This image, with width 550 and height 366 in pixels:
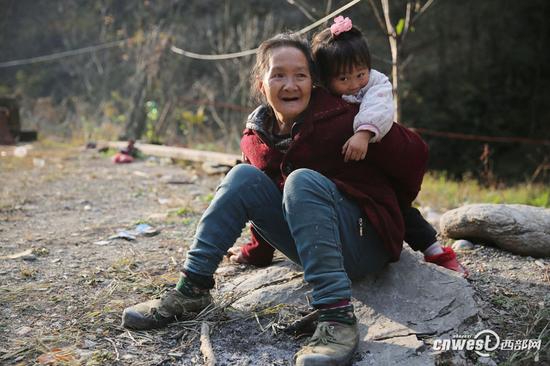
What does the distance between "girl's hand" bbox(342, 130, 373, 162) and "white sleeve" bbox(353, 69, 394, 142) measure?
0.02 metres

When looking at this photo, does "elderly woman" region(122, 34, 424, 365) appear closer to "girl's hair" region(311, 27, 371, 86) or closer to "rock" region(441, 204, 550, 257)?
"girl's hair" region(311, 27, 371, 86)

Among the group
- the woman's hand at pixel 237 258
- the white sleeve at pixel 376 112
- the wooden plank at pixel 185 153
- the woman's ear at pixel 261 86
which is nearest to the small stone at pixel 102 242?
the woman's hand at pixel 237 258

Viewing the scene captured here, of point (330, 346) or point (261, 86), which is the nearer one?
point (330, 346)

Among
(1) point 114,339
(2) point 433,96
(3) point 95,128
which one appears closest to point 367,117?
(1) point 114,339

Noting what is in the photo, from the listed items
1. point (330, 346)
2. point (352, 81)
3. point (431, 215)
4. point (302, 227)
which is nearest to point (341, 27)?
point (352, 81)

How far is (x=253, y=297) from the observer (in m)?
2.08

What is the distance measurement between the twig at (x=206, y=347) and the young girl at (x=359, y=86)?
2.49 feet

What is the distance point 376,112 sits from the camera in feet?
6.06

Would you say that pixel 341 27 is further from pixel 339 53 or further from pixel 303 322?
pixel 303 322

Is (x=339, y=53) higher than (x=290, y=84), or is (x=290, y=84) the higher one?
(x=339, y=53)

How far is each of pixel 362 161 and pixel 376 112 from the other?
0.19 meters

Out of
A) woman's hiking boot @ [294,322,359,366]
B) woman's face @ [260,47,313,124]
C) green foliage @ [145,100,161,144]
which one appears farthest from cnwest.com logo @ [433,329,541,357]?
green foliage @ [145,100,161,144]

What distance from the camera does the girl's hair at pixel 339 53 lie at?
1964mm

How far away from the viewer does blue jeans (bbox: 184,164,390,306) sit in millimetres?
1690
